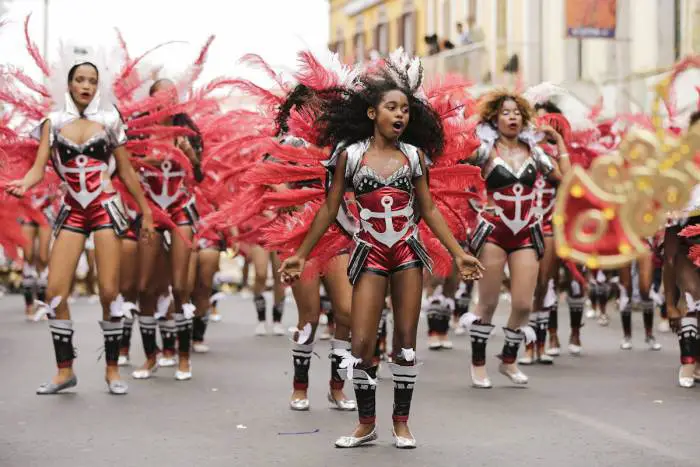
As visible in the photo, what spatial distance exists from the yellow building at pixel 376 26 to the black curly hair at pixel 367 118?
31167 mm

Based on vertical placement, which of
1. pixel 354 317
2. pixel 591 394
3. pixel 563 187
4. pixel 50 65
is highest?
pixel 50 65

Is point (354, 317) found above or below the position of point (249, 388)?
above

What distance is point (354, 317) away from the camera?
6.36 m

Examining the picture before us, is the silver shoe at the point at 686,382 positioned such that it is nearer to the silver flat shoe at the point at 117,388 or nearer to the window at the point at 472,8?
the silver flat shoe at the point at 117,388

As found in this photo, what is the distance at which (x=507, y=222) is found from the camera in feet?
29.1

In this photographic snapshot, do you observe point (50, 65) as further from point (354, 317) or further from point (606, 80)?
point (606, 80)

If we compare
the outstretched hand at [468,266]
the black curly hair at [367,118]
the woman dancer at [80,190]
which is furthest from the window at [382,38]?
the outstretched hand at [468,266]

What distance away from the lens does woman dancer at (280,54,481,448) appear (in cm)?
630

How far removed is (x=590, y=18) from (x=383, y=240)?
5270 mm

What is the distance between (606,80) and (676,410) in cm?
1507

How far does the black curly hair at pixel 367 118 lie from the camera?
6.47m

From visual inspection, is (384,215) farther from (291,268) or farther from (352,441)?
(352,441)

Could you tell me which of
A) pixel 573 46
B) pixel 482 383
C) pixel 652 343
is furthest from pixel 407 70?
pixel 573 46

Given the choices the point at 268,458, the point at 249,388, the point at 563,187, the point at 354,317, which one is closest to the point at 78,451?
the point at 268,458
